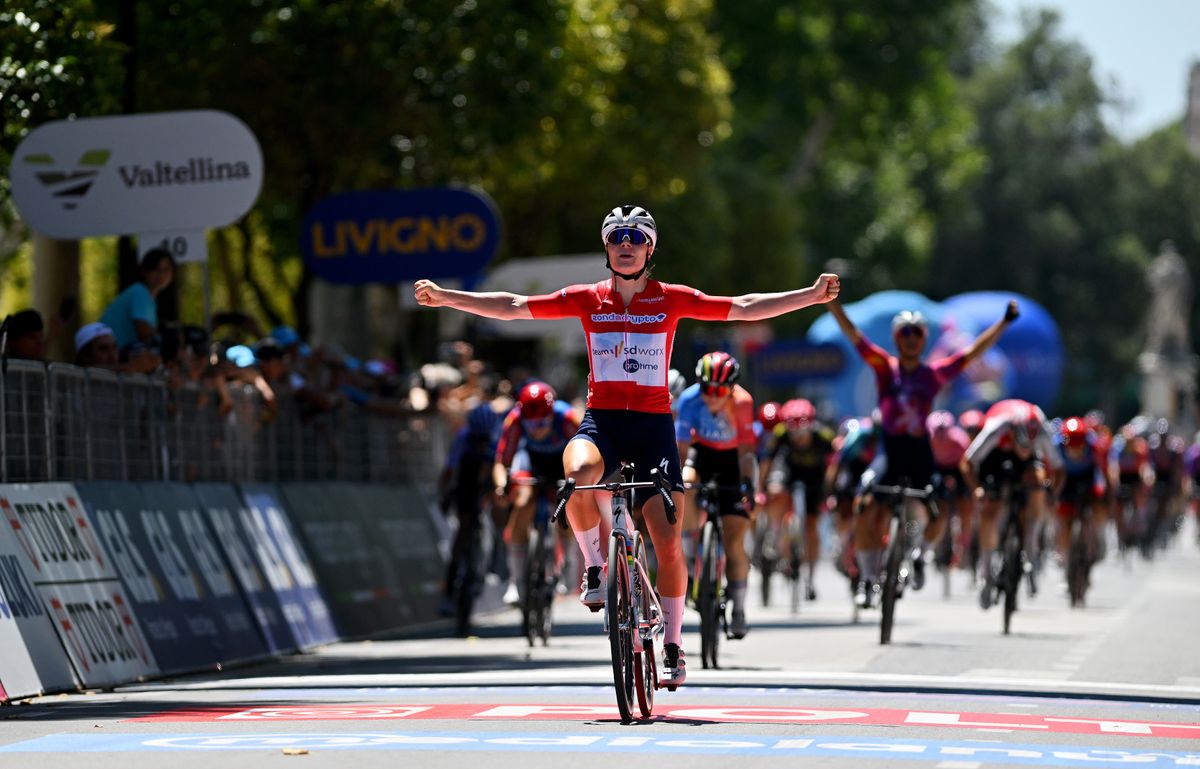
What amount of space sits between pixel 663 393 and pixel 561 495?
0.91 metres

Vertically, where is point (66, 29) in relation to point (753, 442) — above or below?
above

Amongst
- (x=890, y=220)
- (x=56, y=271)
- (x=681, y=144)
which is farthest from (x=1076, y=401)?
(x=56, y=271)

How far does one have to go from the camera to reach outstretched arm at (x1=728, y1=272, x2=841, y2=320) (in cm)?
1164

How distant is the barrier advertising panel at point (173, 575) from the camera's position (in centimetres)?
1577

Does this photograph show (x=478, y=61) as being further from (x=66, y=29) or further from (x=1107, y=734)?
(x=1107, y=734)

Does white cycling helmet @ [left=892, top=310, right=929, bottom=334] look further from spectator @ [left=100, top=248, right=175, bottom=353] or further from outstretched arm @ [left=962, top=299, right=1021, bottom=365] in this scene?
spectator @ [left=100, top=248, right=175, bottom=353]

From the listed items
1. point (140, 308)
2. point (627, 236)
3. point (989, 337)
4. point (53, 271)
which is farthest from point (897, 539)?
point (53, 271)

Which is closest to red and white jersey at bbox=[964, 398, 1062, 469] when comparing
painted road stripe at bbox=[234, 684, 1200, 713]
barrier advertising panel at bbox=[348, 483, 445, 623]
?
barrier advertising panel at bbox=[348, 483, 445, 623]

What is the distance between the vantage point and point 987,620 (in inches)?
899

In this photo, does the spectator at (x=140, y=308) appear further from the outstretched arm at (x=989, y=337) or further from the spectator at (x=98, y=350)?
the outstretched arm at (x=989, y=337)

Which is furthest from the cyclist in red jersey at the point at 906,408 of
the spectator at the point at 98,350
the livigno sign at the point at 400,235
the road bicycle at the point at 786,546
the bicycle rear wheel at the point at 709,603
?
the livigno sign at the point at 400,235

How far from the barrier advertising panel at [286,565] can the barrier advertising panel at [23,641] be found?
440cm

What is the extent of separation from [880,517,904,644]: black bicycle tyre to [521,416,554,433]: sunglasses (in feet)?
8.93

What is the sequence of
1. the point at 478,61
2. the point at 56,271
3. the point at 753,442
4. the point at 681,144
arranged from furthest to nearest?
the point at 681,144, the point at 478,61, the point at 56,271, the point at 753,442
